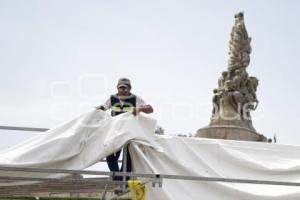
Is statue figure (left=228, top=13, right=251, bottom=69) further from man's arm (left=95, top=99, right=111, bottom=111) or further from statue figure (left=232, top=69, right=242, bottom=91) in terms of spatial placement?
man's arm (left=95, top=99, right=111, bottom=111)

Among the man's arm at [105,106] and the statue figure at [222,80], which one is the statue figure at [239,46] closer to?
the statue figure at [222,80]

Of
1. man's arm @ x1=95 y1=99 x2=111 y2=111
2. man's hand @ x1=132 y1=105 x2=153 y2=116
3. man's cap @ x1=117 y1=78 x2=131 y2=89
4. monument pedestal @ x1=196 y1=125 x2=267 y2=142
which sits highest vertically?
man's cap @ x1=117 y1=78 x2=131 y2=89

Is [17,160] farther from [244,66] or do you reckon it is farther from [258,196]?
[244,66]

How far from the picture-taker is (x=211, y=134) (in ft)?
55.4

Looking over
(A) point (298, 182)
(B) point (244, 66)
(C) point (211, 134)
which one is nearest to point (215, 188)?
(A) point (298, 182)

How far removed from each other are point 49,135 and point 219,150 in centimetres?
191

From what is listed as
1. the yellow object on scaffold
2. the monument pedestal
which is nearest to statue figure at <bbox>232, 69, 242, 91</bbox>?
the monument pedestal

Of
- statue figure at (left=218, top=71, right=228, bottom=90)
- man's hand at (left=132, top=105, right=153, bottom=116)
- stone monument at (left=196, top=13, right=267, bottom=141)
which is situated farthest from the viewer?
statue figure at (left=218, top=71, right=228, bottom=90)

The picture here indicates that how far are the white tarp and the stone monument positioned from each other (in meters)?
10.9

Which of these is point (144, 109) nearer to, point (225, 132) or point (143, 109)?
point (143, 109)

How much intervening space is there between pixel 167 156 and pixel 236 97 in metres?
14.2

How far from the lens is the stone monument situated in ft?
56.2

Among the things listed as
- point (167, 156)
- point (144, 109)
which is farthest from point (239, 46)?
point (167, 156)

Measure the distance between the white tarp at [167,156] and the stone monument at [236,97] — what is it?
1094 centimetres
